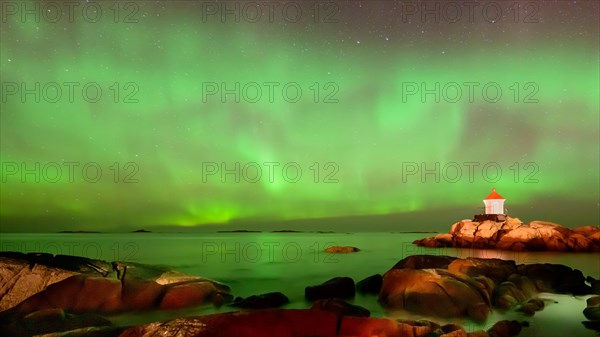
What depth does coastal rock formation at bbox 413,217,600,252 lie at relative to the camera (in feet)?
120

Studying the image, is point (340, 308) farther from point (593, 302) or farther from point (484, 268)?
point (593, 302)

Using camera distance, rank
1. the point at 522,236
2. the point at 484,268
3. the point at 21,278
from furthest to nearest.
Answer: the point at 522,236
the point at 484,268
the point at 21,278

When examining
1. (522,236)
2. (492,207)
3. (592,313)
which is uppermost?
(492,207)

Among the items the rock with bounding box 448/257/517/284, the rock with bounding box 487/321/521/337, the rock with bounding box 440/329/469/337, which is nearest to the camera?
the rock with bounding box 440/329/469/337

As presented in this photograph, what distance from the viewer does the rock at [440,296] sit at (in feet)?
37.4

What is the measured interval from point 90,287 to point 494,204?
41.2 m

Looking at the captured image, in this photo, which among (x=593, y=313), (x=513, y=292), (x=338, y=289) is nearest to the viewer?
(x=593, y=313)

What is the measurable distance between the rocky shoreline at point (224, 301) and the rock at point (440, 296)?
0.03 meters

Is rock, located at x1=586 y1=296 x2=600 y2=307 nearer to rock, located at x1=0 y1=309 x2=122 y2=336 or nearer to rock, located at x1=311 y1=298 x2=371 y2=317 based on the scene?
rock, located at x1=311 y1=298 x2=371 y2=317

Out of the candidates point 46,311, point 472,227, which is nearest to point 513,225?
point 472,227

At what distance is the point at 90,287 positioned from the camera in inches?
475

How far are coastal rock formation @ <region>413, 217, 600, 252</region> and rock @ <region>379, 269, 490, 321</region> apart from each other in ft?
95.4

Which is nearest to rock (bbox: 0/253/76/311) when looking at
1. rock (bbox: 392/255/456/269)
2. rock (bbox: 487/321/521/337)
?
rock (bbox: 487/321/521/337)

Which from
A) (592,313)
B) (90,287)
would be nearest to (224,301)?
(90,287)
